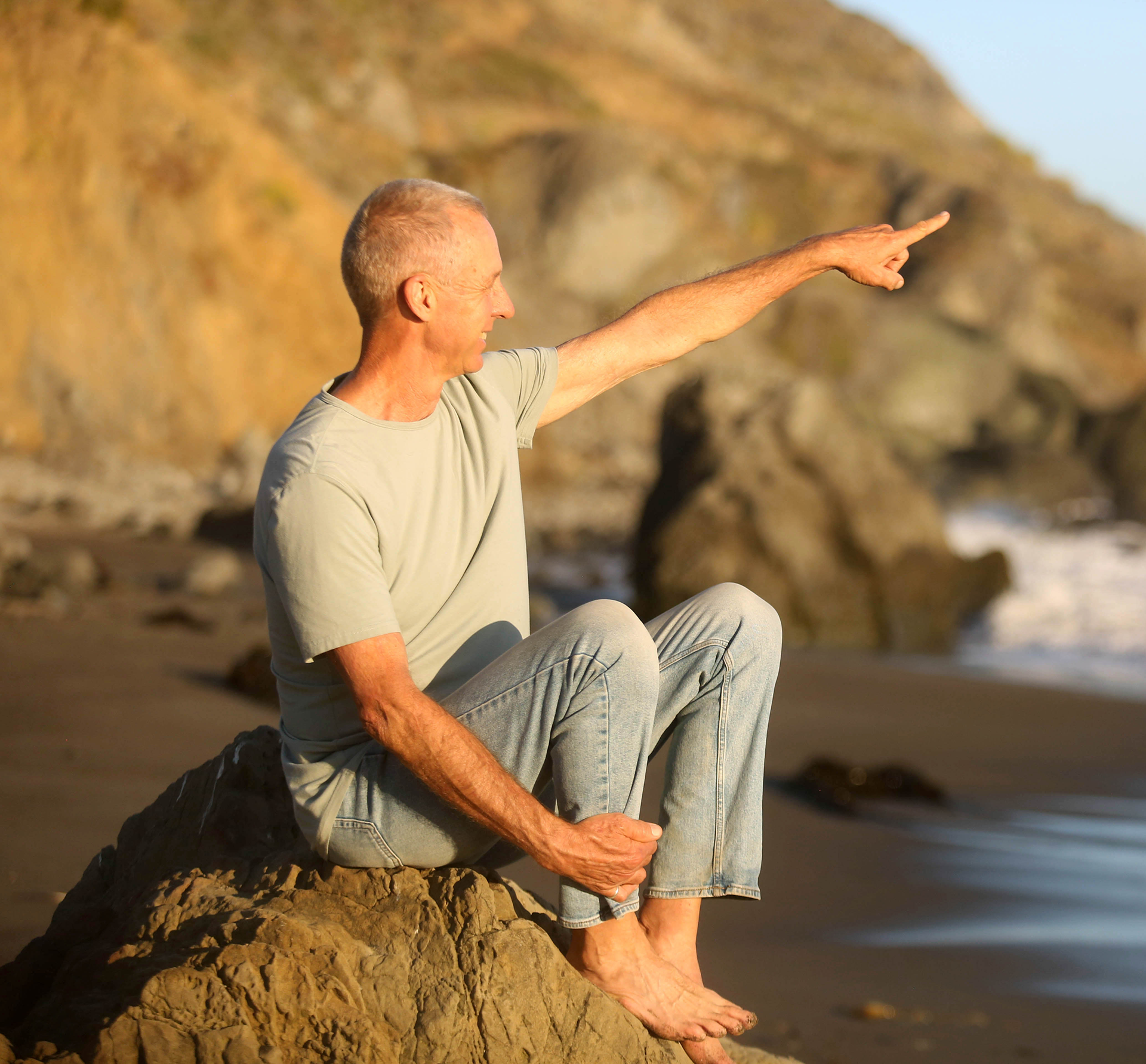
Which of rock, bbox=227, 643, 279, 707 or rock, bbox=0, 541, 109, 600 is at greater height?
rock, bbox=0, 541, 109, 600

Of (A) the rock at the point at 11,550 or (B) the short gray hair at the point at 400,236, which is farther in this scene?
(A) the rock at the point at 11,550

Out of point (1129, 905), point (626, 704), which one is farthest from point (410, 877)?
point (1129, 905)

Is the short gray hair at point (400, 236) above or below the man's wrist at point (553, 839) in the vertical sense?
above

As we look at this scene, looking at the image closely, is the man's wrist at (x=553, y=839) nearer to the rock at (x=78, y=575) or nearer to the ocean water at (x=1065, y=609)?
the rock at (x=78, y=575)

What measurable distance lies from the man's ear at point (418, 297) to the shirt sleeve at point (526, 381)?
391mm

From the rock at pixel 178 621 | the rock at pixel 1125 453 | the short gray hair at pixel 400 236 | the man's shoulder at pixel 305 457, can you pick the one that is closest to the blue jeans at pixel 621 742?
the man's shoulder at pixel 305 457

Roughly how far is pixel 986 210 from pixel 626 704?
126ft

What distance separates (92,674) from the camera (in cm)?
656

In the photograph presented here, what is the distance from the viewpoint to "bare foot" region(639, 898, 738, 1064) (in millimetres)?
2809

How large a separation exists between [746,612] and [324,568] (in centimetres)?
87

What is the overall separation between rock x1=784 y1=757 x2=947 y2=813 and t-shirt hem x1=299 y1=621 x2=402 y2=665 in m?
3.88

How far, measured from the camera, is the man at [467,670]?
8.33 ft

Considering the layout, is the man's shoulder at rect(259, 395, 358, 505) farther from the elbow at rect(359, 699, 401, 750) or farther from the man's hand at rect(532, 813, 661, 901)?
the man's hand at rect(532, 813, 661, 901)

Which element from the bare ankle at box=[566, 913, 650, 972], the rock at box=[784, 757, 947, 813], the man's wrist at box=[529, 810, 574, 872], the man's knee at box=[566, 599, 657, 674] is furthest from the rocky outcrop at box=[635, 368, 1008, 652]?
the man's wrist at box=[529, 810, 574, 872]
